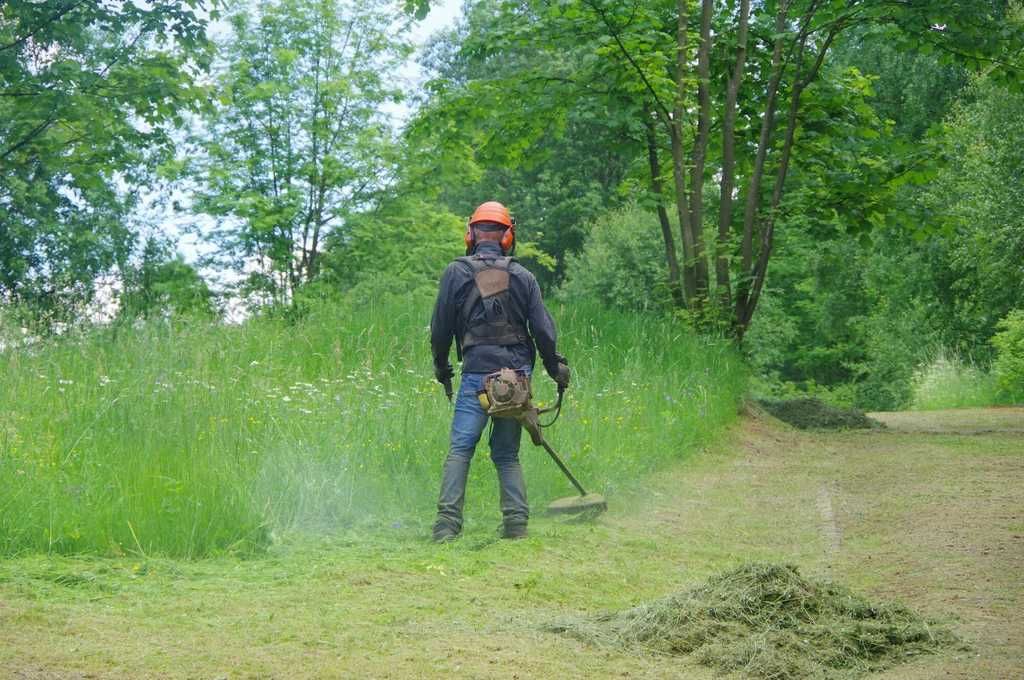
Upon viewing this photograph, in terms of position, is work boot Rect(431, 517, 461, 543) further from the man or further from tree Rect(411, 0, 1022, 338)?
tree Rect(411, 0, 1022, 338)

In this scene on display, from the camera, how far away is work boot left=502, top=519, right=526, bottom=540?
296 inches

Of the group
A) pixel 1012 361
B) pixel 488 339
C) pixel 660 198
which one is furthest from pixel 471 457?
pixel 1012 361

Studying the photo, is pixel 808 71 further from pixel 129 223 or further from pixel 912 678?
pixel 129 223

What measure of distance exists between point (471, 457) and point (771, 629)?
300 centimetres

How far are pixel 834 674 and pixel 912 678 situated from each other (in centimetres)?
29

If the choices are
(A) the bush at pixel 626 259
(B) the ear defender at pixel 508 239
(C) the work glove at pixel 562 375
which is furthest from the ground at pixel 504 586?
(A) the bush at pixel 626 259

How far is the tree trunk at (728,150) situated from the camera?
53.6 ft

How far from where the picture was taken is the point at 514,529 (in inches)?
297

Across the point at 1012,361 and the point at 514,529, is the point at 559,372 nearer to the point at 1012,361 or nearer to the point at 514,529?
the point at 514,529

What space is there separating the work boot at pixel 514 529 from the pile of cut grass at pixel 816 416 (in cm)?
904

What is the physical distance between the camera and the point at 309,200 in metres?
28.4

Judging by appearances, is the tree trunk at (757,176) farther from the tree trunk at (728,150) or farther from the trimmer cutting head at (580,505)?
the trimmer cutting head at (580,505)

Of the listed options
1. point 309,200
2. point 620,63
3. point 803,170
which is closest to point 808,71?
point 803,170

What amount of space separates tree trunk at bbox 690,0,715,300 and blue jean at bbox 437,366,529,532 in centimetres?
853
